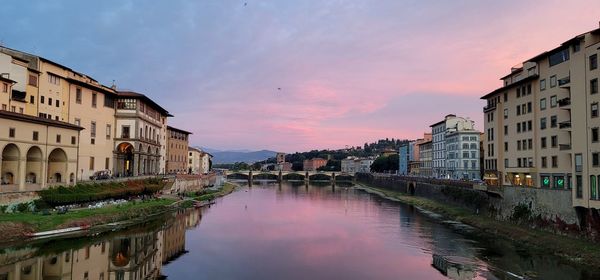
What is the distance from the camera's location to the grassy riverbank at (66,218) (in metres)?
38.6

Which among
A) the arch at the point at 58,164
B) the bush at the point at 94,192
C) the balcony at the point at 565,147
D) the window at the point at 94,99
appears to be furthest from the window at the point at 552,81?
the window at the point at 94,99

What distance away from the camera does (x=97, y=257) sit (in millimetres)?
35531

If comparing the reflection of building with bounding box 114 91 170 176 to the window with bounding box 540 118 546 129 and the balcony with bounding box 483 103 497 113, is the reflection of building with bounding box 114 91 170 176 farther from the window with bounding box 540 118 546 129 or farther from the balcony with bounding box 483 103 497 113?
the window with bounding box 540 118 546 129

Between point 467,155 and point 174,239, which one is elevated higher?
point 467,155

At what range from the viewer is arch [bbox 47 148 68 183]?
53500mm

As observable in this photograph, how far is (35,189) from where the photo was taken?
47.4m

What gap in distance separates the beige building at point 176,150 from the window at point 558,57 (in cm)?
8319

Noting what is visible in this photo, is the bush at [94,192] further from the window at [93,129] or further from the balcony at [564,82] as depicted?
the balcony at [564,82]

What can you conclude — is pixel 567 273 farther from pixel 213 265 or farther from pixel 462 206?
pixel 462 206

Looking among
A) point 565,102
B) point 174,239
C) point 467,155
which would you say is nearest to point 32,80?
point 174,239

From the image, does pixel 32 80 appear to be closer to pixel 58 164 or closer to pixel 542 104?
pixel 58 164

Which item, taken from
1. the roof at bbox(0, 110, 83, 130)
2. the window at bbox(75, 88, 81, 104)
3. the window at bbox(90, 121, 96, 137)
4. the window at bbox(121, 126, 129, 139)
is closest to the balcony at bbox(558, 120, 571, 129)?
the roof at bbox(0, 110, 83, 130)

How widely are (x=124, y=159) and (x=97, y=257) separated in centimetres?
4279

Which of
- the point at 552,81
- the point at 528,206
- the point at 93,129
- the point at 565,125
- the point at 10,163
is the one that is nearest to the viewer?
the point at 565,125
